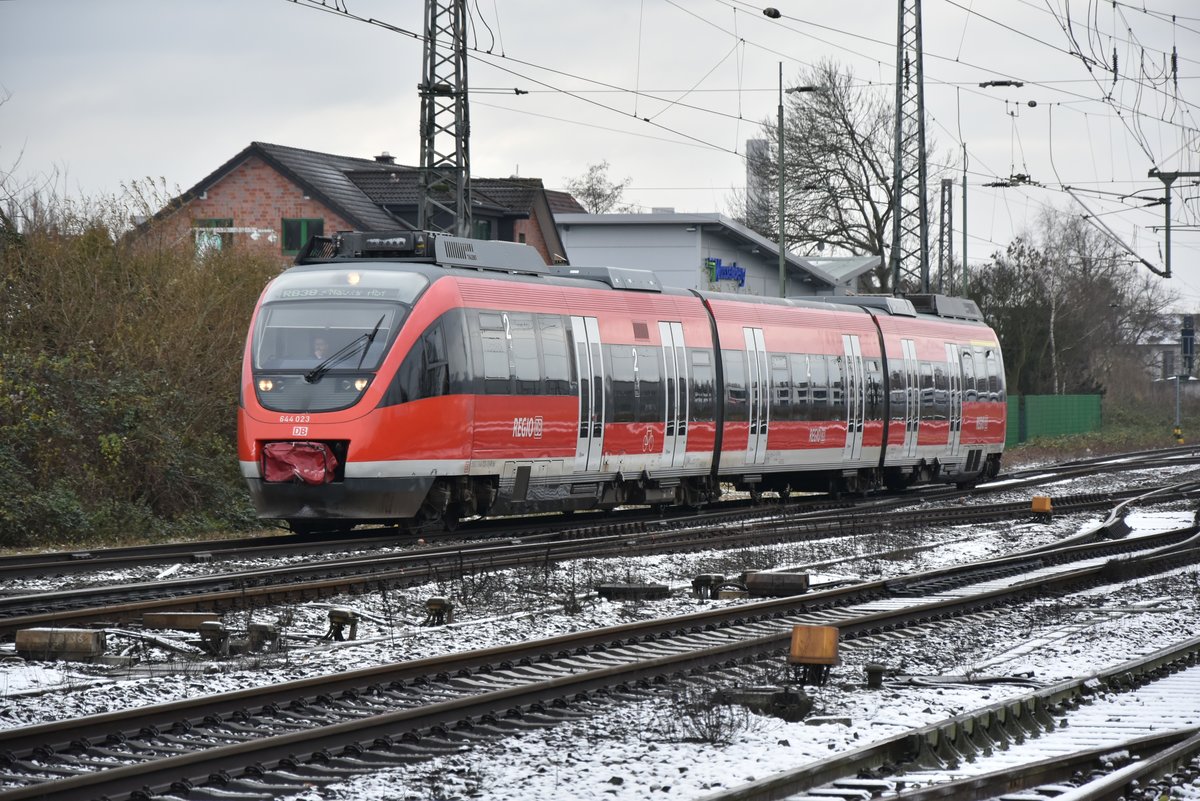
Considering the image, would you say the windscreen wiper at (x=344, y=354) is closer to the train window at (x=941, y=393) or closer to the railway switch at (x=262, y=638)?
the railway switch at (x=262, y=638)

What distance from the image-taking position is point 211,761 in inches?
281

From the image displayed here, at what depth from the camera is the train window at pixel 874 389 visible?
94.6 feet

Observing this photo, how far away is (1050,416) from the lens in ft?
213

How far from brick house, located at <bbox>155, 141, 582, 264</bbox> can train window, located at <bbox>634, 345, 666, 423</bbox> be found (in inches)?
1058

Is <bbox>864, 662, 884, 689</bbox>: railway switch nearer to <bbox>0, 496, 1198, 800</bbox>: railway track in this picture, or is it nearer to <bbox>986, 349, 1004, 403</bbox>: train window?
<bbox>0, 496, 1198, 800</bbox>: railway track

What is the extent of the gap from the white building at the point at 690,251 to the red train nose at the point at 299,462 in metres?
39.7

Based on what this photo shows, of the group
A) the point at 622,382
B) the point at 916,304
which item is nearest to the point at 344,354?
the point at 622,382

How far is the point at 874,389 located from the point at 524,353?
35.5ft

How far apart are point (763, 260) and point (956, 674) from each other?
54.2 m

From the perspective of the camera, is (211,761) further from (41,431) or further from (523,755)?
(41,431)

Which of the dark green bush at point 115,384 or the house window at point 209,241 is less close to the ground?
the house window at point 209,241

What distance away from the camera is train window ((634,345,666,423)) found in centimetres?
2231

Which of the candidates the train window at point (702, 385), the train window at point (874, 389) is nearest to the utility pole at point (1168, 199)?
the train window at point (874, 389)

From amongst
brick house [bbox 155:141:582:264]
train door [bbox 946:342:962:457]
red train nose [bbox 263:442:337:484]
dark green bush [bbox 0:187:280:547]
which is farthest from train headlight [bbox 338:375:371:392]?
brick house [bbox 155:141:582:264]
